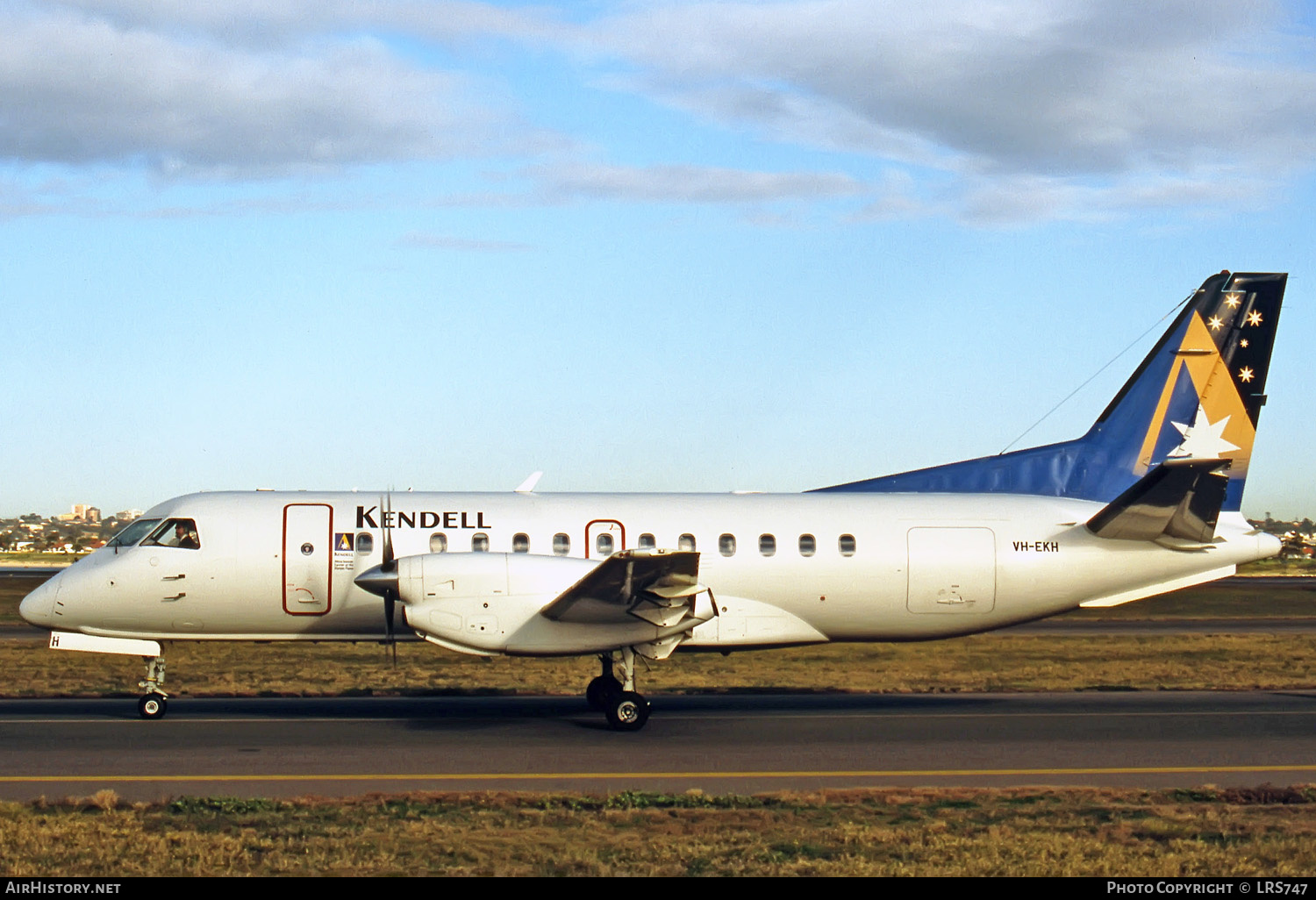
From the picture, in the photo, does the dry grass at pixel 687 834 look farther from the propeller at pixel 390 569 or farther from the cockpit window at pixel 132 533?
the cockpit window at pixel 132 533

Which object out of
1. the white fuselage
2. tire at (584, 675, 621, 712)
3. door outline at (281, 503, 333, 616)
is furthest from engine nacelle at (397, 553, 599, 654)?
door outline at (281, 503, 333, 616)

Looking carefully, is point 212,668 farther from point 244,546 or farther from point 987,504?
point 987,504

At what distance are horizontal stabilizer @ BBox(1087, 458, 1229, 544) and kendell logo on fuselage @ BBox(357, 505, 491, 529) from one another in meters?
8.97

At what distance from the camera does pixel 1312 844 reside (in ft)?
31.7

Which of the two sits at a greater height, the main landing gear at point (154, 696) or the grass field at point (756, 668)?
the main landing gear at point (154, 696)

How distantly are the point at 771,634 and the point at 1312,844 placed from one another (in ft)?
27.8

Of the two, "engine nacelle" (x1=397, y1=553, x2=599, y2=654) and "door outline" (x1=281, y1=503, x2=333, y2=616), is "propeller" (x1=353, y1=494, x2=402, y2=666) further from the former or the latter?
"door outline" (x1=281, y1=503, x2=333, y2=616)

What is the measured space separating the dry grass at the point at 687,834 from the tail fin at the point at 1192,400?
329 inches

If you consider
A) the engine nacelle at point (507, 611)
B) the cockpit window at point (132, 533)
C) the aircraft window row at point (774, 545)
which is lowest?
the engine nacelle at point (507, 611)

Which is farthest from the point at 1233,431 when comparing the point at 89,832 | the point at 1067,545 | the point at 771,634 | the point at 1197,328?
the point at 89,832

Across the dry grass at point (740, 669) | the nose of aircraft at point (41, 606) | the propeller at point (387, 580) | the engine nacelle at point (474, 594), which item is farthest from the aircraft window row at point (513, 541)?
the dry grass at point (740, 669)

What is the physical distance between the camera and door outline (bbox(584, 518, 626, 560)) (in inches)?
685

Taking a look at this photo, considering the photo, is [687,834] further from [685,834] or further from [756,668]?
[756,668]

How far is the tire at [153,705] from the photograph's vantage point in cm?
1669
